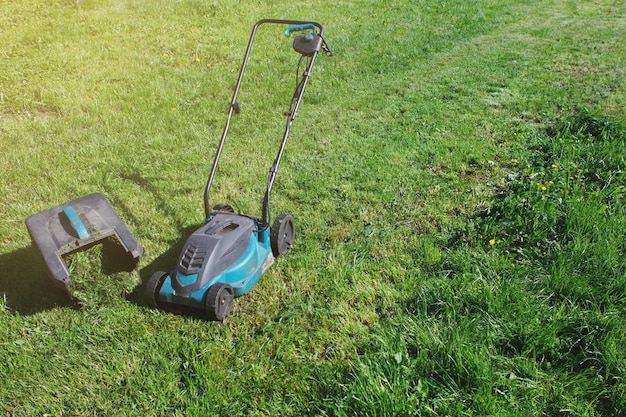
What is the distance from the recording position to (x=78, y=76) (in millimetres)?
6312

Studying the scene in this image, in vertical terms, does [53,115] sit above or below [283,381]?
above

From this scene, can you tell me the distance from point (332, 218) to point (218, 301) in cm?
156

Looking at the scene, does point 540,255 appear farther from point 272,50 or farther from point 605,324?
point 272,50

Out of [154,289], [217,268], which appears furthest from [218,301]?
[154,289]

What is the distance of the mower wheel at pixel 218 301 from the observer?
2.75 metres

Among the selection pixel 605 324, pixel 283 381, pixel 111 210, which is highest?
pixel 111 210

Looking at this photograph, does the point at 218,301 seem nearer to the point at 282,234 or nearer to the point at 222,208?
the point at 282,234

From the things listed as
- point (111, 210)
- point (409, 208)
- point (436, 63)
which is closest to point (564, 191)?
point (409, 208)

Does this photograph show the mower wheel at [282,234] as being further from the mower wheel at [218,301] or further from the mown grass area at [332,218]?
the mower wheel at [218,301]

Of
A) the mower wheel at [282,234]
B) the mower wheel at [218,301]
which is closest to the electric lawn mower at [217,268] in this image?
the mower wheel at [218,301]

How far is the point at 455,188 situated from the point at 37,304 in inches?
132

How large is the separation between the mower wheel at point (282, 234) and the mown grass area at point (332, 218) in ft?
0.27

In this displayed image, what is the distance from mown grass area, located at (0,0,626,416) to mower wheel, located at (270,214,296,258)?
3.2 inches

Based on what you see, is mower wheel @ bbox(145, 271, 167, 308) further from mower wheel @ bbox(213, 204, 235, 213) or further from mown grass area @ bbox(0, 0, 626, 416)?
mower wheel @ bbox(213, 204, 235, 213)
